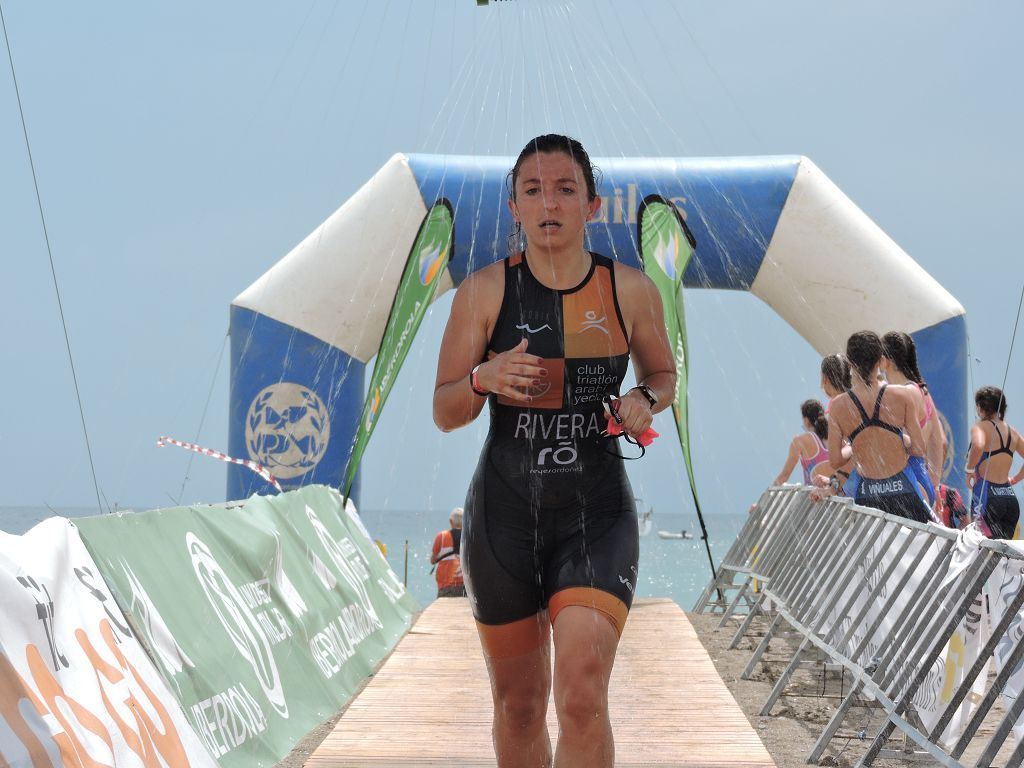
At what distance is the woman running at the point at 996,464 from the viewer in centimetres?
771

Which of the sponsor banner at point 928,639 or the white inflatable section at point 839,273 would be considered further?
the white inflatable section at point 839,273

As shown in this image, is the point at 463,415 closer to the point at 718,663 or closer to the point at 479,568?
the point at 479,568

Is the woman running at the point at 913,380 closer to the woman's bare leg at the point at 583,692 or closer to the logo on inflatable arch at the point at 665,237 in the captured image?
the logo on inflatable arch at the point at 665,237

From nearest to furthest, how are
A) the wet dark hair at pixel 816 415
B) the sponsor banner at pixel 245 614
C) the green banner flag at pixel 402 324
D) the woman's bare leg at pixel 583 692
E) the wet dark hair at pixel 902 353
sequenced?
1. the woman's bare leg at pixel 583 692
2. the sponsor banner at pixel 245 614
3. the wet dark hair at pixel 902 353
4. the green banner flag at pixel 402 324
5. the wet dark hair at pixel 816 415

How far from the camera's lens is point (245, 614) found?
206 inches

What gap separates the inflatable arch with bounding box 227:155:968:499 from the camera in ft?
36.0

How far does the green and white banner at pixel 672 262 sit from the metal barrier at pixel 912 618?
184 centimetres

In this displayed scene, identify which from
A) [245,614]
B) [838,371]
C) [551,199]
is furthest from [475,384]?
[838,371]

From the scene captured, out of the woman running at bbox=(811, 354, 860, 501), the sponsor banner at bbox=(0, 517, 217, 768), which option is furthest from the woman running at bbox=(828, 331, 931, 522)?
the sponsor banner at bbox=(0, 517, 217, 768)

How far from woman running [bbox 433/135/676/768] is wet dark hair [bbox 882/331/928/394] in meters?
3.50

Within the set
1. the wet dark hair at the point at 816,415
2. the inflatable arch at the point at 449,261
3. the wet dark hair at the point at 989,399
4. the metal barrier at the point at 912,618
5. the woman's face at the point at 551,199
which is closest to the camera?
the woman's face at the point at 551,199

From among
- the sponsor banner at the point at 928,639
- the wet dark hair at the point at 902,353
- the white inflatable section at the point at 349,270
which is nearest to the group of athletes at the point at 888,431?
the wet dark hair at the point at 902,353

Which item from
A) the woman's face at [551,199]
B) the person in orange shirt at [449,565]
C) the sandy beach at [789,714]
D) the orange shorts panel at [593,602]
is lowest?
the person in orange shirt at [449,565]

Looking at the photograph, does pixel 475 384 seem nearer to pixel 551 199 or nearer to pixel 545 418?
pixel 545 418
